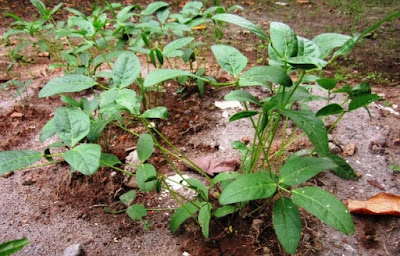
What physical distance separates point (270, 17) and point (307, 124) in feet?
10.5

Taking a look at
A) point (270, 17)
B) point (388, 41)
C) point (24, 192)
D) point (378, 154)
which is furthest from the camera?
point (270, 17)

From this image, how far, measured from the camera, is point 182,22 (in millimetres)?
1868

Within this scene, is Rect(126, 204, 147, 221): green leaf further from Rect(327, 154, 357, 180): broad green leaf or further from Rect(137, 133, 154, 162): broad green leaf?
Rect(327, 154, 357, 180): broad green leaf

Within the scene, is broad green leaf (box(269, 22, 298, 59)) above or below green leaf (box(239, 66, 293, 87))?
above

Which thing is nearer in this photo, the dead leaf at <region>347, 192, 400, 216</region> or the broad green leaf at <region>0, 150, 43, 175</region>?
the broad green leaf at <region>0, 150, 43, 175</region>

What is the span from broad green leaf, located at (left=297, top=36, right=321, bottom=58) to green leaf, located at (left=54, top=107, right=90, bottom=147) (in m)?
0.65

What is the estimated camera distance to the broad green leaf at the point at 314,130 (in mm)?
948

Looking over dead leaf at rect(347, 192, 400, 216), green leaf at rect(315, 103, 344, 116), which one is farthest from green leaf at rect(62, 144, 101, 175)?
dead leaf at rect(347, 192, 400, 216)

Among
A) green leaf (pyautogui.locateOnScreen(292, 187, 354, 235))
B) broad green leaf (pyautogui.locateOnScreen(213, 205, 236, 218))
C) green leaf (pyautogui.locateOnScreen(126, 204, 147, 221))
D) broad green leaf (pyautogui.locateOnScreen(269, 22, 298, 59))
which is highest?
Answer: broad green leaf (pyautogui.locateOnScreen(269, 22, 298, 59))

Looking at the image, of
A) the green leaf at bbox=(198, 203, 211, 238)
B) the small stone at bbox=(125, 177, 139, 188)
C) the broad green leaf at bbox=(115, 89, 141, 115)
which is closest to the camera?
the broad green leaf at bbox=(115, 89, 141, 115)

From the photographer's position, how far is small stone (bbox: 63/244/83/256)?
123 cm

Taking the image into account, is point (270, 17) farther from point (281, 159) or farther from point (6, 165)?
point (6, 165)

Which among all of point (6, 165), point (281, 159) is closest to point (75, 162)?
point (6, 165)

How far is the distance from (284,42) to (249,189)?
416 millimetres
